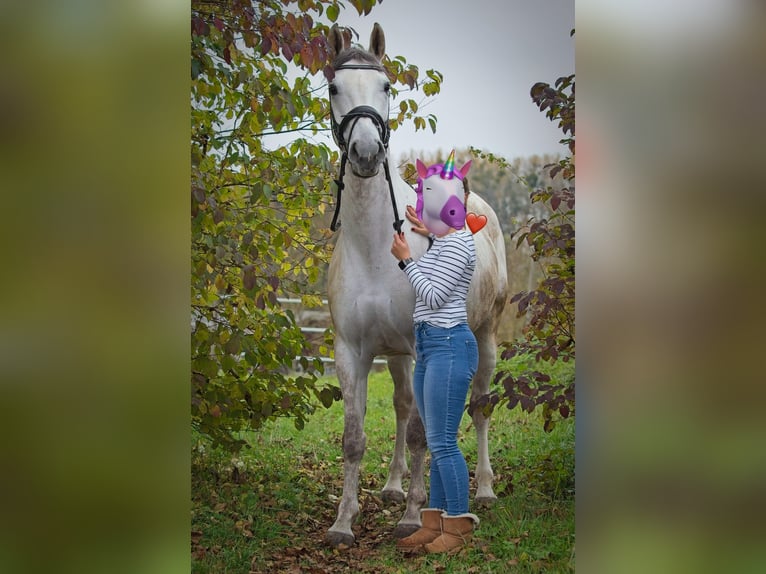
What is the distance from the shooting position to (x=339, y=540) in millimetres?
4059

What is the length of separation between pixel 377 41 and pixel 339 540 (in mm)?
2325

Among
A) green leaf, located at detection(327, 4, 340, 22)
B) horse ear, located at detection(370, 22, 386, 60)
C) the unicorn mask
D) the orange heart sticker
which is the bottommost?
the orange heart sticker

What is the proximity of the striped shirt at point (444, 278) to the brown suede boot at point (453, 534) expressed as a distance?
0.86 meters

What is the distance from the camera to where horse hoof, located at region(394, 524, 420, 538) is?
413 cm

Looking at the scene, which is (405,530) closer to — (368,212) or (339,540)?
(339,540)

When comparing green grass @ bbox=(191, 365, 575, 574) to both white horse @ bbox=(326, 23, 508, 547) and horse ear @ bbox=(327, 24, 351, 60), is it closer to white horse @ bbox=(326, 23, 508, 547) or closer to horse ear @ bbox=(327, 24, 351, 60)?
white horse @ bbox=(326, 23, 508, 547)

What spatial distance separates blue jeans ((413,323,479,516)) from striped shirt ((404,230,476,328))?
54 millimetres

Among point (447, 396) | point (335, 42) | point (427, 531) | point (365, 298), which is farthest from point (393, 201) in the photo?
point (427, 531)

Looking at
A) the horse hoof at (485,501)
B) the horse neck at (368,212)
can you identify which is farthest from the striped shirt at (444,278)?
the horse hoof at (485,501)

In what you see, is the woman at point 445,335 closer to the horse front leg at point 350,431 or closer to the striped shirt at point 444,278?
the striped shirt at point 444,278

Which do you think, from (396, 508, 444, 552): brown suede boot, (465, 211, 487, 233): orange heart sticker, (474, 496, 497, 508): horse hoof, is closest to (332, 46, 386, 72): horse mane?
(465, 211, 487, 233): orange heart sticker

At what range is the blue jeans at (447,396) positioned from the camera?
3.79 metres
